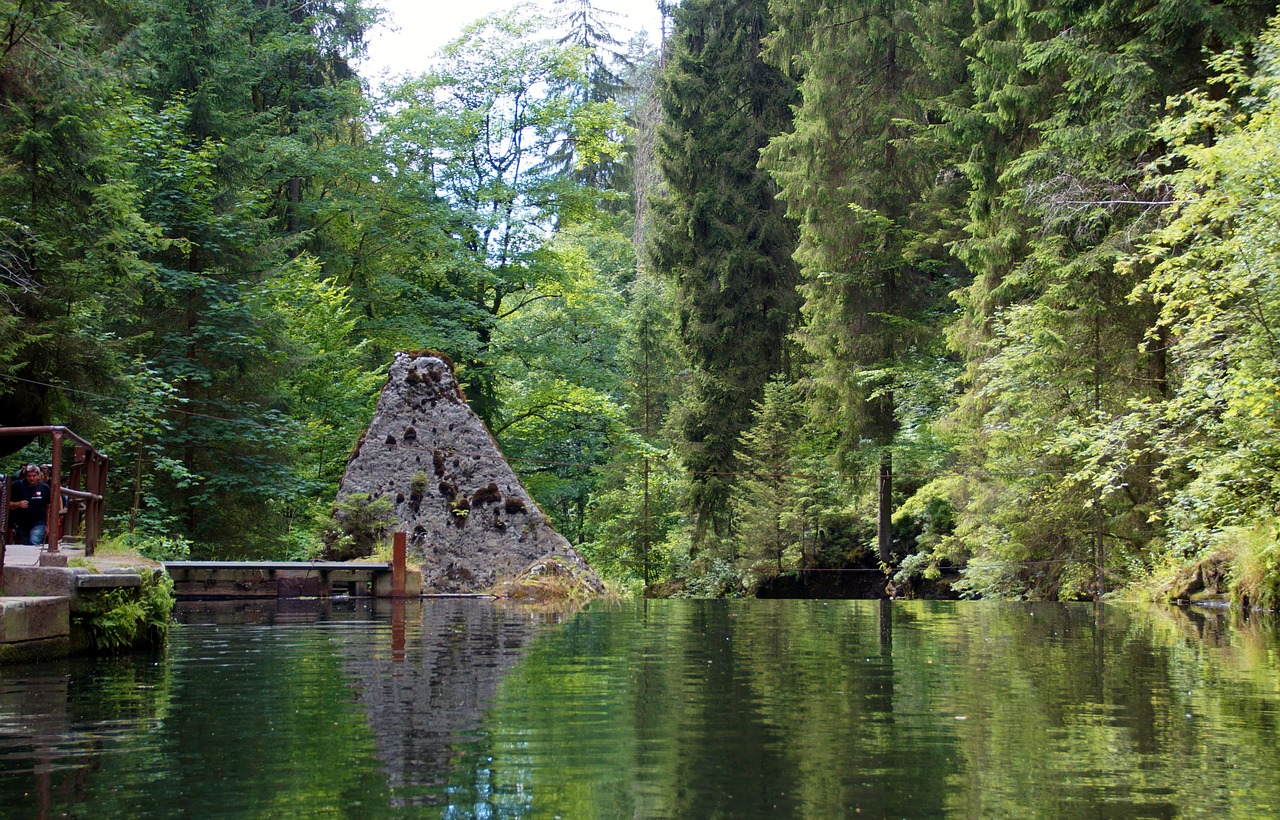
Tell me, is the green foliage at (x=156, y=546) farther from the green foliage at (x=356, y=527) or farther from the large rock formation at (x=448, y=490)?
the large rock formation at (x=448, y=490)

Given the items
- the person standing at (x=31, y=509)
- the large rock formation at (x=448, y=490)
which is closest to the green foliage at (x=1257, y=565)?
the large rock formation at (x=448, y=490)

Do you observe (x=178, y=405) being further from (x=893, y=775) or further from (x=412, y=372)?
(x=893, y=775)

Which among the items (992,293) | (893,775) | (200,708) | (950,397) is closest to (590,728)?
(893,775)

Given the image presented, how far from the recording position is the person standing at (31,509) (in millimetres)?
13836

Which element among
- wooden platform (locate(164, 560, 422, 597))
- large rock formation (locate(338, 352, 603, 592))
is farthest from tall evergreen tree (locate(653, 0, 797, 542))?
wooden platform (locate(164, 560, 422, 597))

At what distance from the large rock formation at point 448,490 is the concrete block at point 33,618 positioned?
10.6 m

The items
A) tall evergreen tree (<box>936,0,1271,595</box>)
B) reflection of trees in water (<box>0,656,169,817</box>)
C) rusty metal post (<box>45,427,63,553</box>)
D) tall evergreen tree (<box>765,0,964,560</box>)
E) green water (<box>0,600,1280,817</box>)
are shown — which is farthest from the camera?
tall evergreen tree (<box>765,0,964,560</box>)

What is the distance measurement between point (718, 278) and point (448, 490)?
1613 cm

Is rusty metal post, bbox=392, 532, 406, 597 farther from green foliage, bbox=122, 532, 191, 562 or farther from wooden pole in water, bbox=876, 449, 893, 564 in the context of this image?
wooden pole in water, bbox=876, 449, 893, 564

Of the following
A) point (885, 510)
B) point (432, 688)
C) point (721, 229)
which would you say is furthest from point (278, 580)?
point (721, 229)

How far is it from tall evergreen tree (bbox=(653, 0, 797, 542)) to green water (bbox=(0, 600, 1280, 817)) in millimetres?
24024

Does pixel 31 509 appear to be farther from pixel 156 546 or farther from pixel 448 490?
pixel 448 490

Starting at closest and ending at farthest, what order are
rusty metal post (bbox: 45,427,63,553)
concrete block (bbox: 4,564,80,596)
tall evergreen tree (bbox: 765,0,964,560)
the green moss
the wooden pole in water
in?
concrete block (bbox: 4,564,80,596) < the green moss < rusty metal post (bbox: 45,427,63,553) < the wooden pole in water < tall evergreen tree (bbox: 765,0,964,560)

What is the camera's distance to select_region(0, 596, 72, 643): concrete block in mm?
8531
